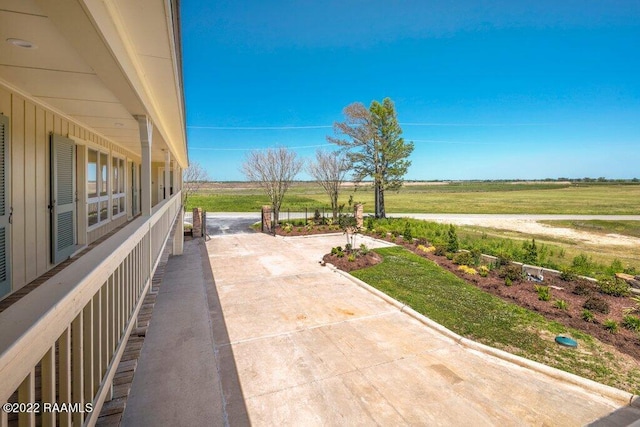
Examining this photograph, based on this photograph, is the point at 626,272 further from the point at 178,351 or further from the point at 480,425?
the point at 178,351

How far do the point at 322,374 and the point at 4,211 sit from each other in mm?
4381

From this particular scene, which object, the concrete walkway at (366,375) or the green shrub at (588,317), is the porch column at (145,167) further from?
the green shrub at (588,317)

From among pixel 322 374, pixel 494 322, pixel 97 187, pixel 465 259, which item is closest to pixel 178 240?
pixel 97 187

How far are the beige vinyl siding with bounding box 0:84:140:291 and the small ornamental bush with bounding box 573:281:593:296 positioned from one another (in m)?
10.1

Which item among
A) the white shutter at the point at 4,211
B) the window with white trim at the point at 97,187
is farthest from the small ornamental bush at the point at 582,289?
the window with white trim at the point at 97,187

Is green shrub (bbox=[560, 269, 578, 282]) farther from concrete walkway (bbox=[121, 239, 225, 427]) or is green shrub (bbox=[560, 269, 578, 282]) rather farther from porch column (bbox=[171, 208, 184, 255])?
porch column (bbox=[171, 208, 184, 255])

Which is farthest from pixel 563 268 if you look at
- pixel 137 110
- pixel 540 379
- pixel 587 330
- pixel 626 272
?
pixel 137 110

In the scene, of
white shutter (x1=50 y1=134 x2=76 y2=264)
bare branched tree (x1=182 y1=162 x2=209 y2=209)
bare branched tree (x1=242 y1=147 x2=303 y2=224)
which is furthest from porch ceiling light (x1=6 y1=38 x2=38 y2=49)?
bare branched tree (x1=182 y1=162 x2=209 y2=209)

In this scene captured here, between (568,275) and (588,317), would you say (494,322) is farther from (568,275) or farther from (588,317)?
(568,275)

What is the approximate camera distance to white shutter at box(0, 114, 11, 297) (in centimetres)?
366

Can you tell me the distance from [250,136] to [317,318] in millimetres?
46161

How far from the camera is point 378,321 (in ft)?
18.8

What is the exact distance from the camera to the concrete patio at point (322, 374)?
11.0 feet

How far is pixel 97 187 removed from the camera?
7531 mm
